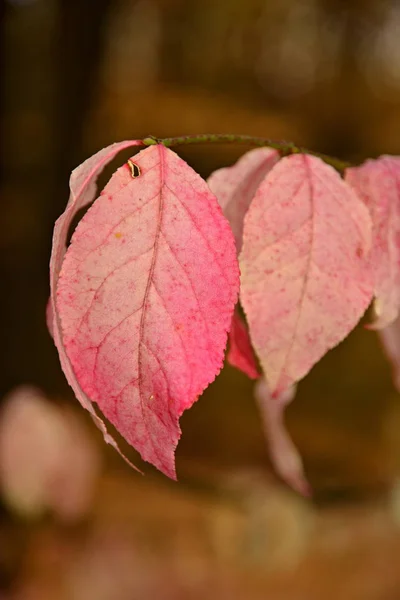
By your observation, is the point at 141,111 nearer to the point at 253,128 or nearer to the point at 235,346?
Result: the point at 253,128

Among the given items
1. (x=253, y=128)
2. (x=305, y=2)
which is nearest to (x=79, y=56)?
(x=253, y=128)

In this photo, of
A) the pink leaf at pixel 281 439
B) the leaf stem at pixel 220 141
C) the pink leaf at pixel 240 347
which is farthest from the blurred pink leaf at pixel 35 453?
the leaf stem at pixel 220 141

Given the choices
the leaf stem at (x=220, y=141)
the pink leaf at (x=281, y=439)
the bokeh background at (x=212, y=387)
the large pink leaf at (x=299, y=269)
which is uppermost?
the leaf stem at (x=220, y=141)

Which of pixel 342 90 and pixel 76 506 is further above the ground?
pixel 342 90

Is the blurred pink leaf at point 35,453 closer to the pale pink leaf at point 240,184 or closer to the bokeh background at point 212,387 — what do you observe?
the bokeh background at point 212,387

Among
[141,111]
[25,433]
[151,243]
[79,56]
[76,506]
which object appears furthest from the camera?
[141,111]

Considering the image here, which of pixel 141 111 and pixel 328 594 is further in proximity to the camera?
pixel 141 111

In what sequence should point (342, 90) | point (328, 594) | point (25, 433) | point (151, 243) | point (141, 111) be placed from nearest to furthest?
1. point (151, 243)
2. point (25, 433)
3. point (328, 594)
4. point (141, 111)
5. point (342, 90)

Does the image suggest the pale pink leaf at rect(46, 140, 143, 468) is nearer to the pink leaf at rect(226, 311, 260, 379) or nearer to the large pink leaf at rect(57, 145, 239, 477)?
the large pink leaf at rect(57, 145, 239, 477)
